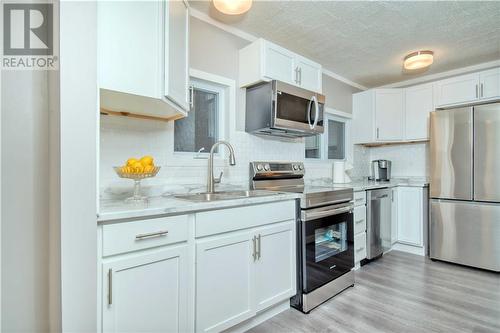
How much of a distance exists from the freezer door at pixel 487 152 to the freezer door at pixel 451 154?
0.06m

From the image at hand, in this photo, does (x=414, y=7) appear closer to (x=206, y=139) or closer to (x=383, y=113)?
(x=383, y=113)

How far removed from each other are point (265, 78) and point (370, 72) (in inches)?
79.3

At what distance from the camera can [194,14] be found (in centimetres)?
219

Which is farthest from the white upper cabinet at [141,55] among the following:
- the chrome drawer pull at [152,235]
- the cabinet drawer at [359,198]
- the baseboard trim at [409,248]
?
the baseboard trim at [409,248]

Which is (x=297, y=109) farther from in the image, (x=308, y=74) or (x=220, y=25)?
(x=220, y=25)

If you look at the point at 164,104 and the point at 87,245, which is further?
the point at 164,104

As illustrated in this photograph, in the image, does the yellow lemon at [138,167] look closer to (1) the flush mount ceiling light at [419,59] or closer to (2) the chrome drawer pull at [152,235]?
(2) the chrome drawer pull at [152,235]

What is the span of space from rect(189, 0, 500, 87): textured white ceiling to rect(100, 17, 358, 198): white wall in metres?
0.23

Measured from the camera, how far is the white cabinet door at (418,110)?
3373 millimetres

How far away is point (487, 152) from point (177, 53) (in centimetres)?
314

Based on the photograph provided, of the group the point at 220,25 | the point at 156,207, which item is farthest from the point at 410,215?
the point at 156,207

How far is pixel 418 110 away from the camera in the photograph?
136 inches

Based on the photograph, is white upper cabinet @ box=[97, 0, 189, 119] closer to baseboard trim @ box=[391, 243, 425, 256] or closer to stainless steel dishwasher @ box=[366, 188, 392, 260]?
stainless steel dishwasher @ box=[366, 188, 392, 260]

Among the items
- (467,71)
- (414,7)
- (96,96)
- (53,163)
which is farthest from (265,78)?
(467,71)
